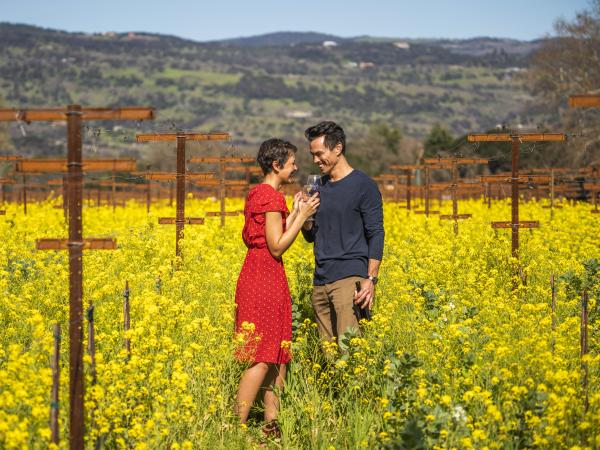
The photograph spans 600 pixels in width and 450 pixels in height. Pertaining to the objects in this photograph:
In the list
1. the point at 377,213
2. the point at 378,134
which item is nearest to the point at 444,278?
the point at 377,213

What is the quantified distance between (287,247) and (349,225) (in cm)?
55

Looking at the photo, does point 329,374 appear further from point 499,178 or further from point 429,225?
point 429,225

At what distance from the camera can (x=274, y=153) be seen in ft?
19.9

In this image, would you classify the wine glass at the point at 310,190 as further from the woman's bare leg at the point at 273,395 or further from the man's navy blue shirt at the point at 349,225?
the woman's bare leg at the point at 273,395

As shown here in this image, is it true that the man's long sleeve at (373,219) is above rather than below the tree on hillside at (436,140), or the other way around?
below

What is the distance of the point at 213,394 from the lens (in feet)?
19.5

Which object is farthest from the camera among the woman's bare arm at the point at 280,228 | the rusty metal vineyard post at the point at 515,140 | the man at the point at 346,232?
the rusty metal vineyard post at the point at 515,140

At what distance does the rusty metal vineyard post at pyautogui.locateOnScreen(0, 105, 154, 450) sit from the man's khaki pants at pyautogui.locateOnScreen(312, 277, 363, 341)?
2.02 m

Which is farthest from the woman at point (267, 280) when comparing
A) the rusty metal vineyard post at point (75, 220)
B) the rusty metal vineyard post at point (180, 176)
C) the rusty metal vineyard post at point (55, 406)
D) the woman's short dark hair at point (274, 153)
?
the rusty metal vineyard post at point (180, 176)

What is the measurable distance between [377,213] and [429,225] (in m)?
11.7

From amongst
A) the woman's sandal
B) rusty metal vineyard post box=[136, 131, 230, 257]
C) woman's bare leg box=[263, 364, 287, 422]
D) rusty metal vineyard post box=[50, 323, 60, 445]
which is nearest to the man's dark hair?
woman's bare leg box=[263, 364, 287, 422]

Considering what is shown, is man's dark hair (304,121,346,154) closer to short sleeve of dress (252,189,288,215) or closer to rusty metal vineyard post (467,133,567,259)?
short sleeve of dress (252,189,288,215)

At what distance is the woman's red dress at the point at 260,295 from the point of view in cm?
617

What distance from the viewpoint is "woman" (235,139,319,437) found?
239 inches
